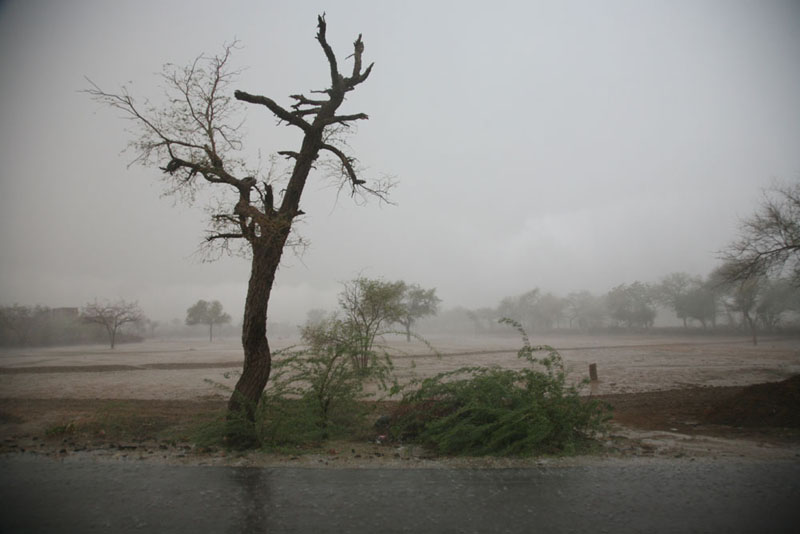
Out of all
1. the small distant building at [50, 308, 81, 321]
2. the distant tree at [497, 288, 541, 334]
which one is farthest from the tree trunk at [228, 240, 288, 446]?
the distant tree at [497, 288, 541, 334]

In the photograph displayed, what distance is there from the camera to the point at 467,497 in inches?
167

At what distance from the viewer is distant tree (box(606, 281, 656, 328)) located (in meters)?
85.4

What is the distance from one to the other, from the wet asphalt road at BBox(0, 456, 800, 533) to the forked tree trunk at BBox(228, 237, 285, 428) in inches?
67.2

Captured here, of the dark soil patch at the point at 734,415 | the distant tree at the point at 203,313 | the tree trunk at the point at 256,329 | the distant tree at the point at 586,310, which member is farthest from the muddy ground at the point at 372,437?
the distant tree at the point at 586,310

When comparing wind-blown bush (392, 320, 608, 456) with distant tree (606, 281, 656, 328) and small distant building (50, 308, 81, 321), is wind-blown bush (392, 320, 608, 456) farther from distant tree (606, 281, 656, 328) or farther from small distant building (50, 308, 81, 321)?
distant tree (606, 281, 656, 328)

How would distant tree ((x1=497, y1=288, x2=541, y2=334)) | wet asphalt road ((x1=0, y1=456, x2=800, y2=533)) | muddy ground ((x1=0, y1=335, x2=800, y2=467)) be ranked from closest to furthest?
wet asphalt road ((x1=0, y1=456, x2=800, y2=533))
muddy ground ((x1=0, y1=335, x2=800, y2=467))
distant tree ((x1=497, y1=288, x2=541, y2=334))

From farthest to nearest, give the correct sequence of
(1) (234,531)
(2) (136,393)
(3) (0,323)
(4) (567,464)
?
(3) (0,323), (2) (136,393), (4) (567,464), (1) (234,531)

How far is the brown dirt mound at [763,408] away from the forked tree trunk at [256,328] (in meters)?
9.92

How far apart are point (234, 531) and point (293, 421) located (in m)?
3.35

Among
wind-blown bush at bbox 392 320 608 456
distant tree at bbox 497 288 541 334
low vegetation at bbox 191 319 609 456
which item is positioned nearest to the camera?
wind-blown bush at bbox 392 320 608 456

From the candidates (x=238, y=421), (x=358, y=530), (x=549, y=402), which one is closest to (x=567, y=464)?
(x=549, y=402)

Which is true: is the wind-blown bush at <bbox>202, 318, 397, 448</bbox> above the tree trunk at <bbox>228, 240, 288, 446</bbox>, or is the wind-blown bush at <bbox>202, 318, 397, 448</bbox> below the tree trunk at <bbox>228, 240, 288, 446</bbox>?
below

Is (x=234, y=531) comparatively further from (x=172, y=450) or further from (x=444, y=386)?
(x=444, y=386)

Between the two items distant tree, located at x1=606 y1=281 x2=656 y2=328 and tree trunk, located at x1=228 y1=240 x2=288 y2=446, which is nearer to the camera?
tree trunk, located at x1=228 y1=240 x2=288 y2=446
